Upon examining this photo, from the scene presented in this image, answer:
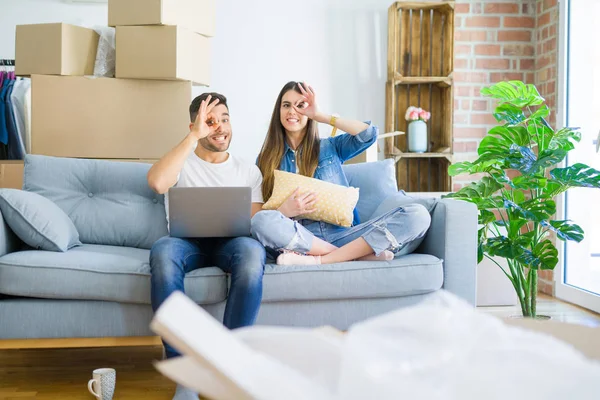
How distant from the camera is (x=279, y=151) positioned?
8.78 ft

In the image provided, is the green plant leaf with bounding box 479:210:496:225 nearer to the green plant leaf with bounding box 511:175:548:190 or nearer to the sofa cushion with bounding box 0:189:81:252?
the green plant leaf with bounding box 511:175:548:190

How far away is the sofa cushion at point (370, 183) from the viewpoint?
282 cm


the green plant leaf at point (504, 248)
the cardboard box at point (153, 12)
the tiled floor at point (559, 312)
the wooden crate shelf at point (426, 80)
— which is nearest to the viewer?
the green plant leaf at point (504, 248)

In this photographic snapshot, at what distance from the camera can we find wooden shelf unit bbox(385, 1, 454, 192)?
14.0 feet

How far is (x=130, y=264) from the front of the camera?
2215 mm

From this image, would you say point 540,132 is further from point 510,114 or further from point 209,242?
point 209,242

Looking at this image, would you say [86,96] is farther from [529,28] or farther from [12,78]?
[529,28]

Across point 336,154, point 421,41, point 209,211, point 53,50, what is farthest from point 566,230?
point 53,50

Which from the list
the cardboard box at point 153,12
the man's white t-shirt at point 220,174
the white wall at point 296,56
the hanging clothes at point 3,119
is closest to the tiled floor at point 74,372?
the man's white t-shirt at point 220,174

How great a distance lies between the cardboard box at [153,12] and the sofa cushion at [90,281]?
1.43 meters

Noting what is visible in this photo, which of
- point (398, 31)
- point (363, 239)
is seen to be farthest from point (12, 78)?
point (363, 239)

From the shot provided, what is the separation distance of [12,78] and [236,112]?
1321 millimetres

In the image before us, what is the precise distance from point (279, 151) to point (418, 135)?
179 centimetres

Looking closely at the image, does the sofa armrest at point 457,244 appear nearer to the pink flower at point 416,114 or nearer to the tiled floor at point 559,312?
the tiled floor at point 559,312
